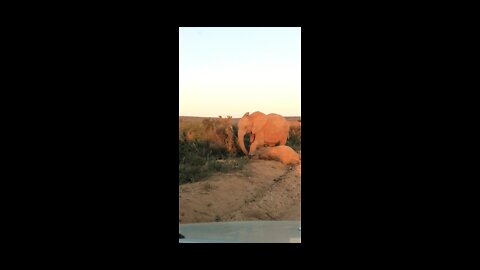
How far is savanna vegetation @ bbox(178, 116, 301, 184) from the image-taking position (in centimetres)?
842

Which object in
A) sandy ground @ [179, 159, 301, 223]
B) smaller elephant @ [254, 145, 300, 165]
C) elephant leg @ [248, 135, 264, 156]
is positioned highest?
elephant leg @ [248, 135, 264, 156]

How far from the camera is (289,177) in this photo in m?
8.05

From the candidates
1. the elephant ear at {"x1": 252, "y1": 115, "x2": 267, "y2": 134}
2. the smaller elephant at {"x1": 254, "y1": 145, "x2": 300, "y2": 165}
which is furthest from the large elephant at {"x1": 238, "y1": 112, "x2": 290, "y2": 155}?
the smaller elephant at {"x1": 254, "y1": 145, "x2": 300, "y2": 165}

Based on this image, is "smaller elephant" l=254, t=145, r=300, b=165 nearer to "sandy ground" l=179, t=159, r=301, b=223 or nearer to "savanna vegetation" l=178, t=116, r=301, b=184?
"sandy ground" l=179, t=159, r=301, b=223

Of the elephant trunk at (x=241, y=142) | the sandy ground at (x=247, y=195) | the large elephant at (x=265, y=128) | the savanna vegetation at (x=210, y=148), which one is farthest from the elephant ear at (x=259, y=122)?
the savanna vegetation at (x=210, y=148)

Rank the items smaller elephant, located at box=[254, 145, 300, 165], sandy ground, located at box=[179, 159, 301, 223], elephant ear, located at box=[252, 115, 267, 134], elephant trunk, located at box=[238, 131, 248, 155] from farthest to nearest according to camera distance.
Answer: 1. elephant trunk, located at box=[238, 131, 248, 155]
2. smaller elephant, located at box=[254, 145, 300, 165]
3. elephant ear, located at box=[252, 115, 267, 134]
4. sandy ground, located at box=[179, 159, 301, 223]

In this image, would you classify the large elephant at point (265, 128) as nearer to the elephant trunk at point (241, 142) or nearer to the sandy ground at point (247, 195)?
the elephant trunk at point (241, 142)

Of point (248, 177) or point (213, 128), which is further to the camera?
point (213, 128)

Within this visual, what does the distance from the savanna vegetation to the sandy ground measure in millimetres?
275

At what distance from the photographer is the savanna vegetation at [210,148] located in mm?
8422
